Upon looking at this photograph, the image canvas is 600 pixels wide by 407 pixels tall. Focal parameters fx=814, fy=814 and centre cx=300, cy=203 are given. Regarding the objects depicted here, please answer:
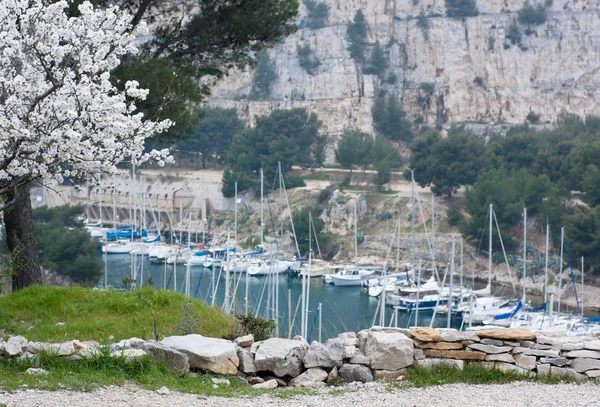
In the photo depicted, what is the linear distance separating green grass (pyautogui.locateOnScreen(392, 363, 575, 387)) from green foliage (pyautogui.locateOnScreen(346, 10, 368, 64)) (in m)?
69.0

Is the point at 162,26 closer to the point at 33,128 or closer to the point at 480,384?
A: the point at 33,128

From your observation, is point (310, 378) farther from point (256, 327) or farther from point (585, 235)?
point (585, 235)

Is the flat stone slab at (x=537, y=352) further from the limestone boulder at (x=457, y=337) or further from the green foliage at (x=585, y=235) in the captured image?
the green foliage at (x=585, y=235)

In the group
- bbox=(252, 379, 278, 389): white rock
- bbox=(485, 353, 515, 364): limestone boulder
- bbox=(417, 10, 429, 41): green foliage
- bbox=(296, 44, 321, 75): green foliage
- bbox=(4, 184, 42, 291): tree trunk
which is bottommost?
bbox=(252, 379, 278, 389): white rock

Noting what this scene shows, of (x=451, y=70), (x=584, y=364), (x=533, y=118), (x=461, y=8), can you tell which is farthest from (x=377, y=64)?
(x=584, y=364)

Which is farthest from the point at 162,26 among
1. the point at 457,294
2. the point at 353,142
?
the point at 353,142

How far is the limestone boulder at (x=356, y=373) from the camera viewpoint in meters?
5.87

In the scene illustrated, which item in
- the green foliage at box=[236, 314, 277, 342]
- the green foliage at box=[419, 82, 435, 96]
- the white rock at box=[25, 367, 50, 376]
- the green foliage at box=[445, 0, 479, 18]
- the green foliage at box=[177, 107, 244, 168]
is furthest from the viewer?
the green foliage at box=[445, 0, 479, 18]

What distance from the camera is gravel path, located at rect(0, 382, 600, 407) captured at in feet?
16.3

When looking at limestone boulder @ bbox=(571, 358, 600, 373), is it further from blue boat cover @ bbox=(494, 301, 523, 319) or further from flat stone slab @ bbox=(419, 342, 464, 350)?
blue boat cover @ bbox=(494, 301, 523, 319)

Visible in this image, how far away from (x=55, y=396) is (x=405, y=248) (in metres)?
36.5

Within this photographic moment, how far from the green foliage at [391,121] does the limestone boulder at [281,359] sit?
58966 mm

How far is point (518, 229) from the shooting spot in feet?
125

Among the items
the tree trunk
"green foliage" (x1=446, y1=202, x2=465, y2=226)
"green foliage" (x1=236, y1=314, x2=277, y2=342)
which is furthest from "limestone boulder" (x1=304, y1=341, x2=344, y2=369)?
"green foliage" (x1=446, y1=202, x2=465, y2=226)
